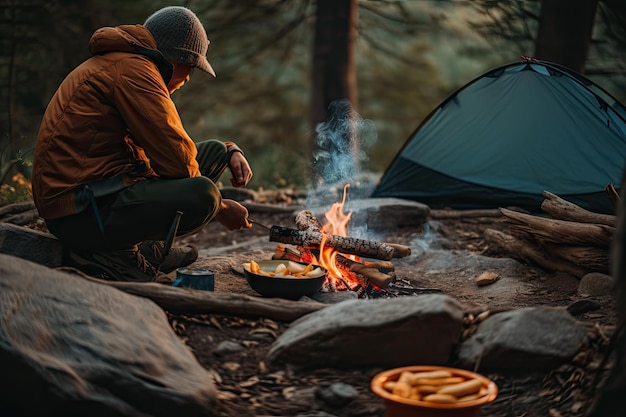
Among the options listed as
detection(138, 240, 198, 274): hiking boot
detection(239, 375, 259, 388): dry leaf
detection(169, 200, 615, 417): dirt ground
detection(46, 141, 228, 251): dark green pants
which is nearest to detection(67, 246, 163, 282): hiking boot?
detection(46, 141, 228, 251): dark green pants

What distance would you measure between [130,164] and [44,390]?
70.6 inches

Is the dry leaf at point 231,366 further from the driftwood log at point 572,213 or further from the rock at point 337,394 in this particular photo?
the driftwood log at point 572,213

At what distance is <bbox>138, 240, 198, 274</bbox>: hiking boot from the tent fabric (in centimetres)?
327

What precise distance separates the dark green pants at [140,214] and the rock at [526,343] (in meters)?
1.76

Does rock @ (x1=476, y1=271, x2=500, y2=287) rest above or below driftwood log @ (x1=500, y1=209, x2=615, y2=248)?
below

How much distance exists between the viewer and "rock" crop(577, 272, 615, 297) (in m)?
4.98

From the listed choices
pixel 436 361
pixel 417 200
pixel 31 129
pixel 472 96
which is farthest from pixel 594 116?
pixel 31 129

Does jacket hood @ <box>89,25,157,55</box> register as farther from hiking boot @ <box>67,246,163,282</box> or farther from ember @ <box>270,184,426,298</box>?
ember @ <box>270,184,426,298</box>

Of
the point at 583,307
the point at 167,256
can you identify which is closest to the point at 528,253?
the point at 583,307

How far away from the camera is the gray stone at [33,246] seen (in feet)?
14.8

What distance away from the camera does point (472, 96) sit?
7.79m

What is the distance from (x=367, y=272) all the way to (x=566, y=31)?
506 cm

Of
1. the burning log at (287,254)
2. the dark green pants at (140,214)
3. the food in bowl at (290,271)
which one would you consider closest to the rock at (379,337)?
the food in bowl at (290,271)

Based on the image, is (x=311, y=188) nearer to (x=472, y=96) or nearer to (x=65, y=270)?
(x=472, y=96)
